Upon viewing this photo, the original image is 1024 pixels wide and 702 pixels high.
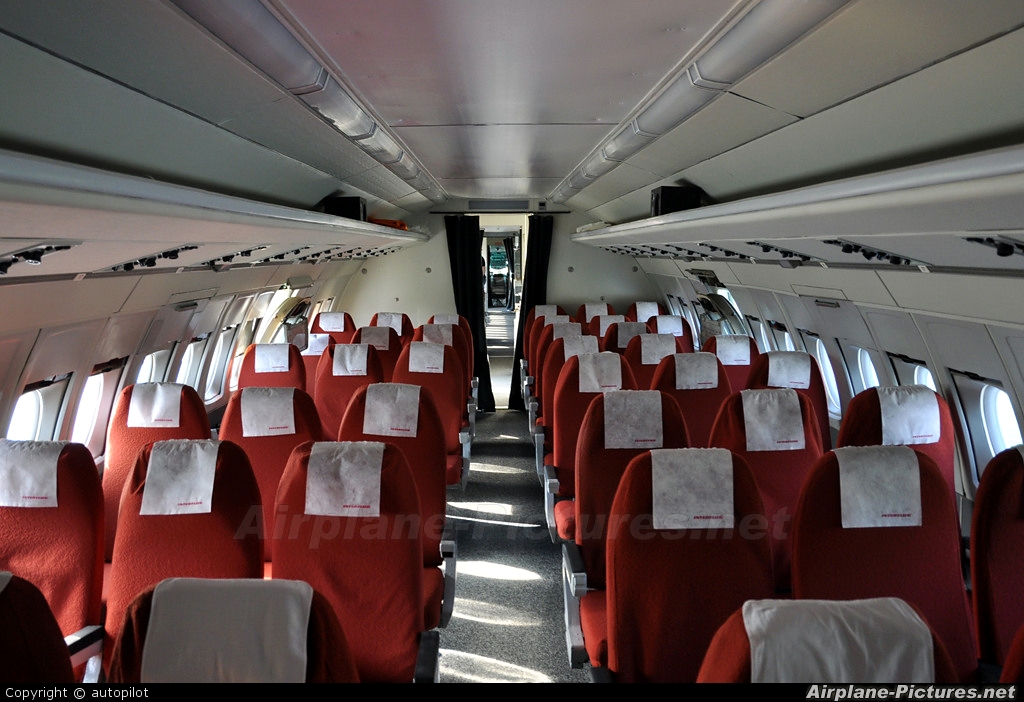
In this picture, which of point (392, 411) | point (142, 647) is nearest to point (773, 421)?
point (392, 411)

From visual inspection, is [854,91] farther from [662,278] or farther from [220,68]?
[662,278]

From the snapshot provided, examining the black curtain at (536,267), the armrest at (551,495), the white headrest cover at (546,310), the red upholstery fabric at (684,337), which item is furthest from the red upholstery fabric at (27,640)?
the black curtain at (536,267)

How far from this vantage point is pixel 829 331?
5.88 m

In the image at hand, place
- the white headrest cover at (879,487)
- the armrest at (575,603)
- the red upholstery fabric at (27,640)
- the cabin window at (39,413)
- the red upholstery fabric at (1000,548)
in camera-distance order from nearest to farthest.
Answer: the red upholstery fabric at (27,640) < the white headrest cover at (879,487) < the red upholstery fabric at (1000,548) < the armrest at (575,603) < the cabin window at (39,413)

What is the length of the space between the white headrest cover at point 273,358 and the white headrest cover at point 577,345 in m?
2.18

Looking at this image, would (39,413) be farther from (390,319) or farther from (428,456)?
(390,319)

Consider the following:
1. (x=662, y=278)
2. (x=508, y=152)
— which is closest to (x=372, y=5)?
(x=508, y=152)

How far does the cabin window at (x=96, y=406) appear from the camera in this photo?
5391 mm

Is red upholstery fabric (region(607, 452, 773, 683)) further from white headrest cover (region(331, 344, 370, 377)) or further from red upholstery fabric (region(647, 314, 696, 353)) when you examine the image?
red upholstery fabric (region(647, 314, 696, 353))

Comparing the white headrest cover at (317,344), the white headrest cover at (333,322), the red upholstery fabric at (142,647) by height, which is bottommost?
the red upholstery fabric at (142,647)

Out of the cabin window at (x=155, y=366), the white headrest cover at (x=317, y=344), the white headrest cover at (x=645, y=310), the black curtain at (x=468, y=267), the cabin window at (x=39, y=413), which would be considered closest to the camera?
the cabin window at (x=39, y=413)

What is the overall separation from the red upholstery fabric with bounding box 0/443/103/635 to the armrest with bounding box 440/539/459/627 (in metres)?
1.34

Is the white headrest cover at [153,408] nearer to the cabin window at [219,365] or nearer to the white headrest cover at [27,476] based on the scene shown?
the white headrest cover at [27,476]

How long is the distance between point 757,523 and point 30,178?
2.16 m
